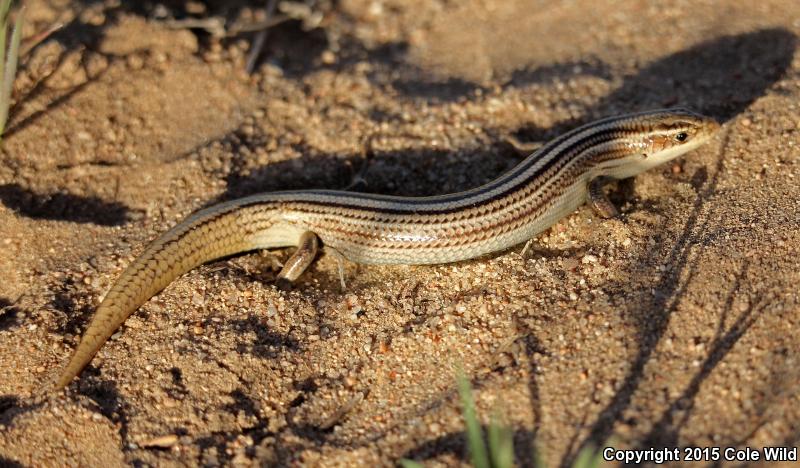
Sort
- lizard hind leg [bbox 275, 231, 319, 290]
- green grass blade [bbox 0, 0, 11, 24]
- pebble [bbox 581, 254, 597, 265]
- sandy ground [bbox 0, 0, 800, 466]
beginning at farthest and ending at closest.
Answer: lizard hind leg [bbox 275, 231, 319, 290] → pebble [bbox 581, 254, 597, 265] → green grass blade [bbox 0, 0, 11, 24] → sandy ground [bbox 0, 0, 800, 466]

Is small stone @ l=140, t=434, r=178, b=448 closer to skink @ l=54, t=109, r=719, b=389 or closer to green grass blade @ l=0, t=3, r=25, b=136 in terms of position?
skink @ l=54, t=109, r=719, b=389

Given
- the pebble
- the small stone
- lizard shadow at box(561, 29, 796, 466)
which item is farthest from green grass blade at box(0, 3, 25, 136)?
lizard shadow at box(561, 29, 796, 466)

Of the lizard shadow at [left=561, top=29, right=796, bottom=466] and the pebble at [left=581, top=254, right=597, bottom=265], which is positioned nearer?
the lizard shadow at [left=561, top=29, right=796, bottom=466]

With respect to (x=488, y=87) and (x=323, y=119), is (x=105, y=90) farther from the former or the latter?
(x=488, y=87)

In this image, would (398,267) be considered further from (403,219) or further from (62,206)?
(62,206)

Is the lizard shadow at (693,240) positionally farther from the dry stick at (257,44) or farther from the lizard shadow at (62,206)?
the lizard shadow at (62,206)

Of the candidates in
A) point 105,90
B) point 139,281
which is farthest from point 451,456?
point 105,90

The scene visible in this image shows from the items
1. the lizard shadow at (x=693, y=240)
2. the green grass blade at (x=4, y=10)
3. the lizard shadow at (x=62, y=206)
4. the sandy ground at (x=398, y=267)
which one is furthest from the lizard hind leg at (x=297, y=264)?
the green grass blade at (x=4, y=10)

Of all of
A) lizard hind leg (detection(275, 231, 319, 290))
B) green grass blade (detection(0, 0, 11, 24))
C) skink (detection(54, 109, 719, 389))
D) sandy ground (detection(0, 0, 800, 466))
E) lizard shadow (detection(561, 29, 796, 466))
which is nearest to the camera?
lizard shadow (detection(561, 29, 796, 466))
